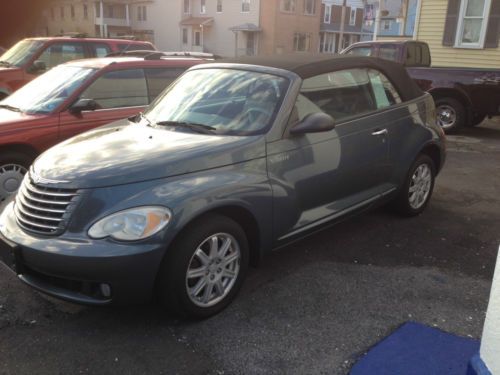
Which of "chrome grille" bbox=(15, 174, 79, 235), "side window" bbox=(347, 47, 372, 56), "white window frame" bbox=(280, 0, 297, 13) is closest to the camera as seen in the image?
"chrome grille" bbox=(15, 174, 79, 235)

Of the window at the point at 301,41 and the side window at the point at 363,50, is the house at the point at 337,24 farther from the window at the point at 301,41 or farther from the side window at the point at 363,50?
the side window at the point at 363,50

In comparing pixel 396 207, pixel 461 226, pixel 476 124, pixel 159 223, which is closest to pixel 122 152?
pixel 159 223

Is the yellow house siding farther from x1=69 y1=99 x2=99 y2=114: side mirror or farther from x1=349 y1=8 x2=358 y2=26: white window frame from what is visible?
x1=349 y1=8 x2=358 y2=26: white window frame

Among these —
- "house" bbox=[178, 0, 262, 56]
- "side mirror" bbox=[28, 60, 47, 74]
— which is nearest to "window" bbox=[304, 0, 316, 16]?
"house" bbox=[178, 0, 262, 56]

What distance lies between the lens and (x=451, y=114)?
10.1 meters

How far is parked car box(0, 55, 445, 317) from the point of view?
2881 mm

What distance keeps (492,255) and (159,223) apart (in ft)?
9.95

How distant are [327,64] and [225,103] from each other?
3.19 ft

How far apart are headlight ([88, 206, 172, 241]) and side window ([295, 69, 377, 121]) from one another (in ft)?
4.70

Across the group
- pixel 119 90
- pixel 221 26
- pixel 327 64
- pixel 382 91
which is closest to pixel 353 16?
pixel 221 26

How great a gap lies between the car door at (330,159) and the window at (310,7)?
1676 inches

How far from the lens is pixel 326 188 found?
394 centimetres

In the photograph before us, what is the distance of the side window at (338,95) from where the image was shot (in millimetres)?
3873

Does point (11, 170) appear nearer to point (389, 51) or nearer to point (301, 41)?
point (389, 51)
